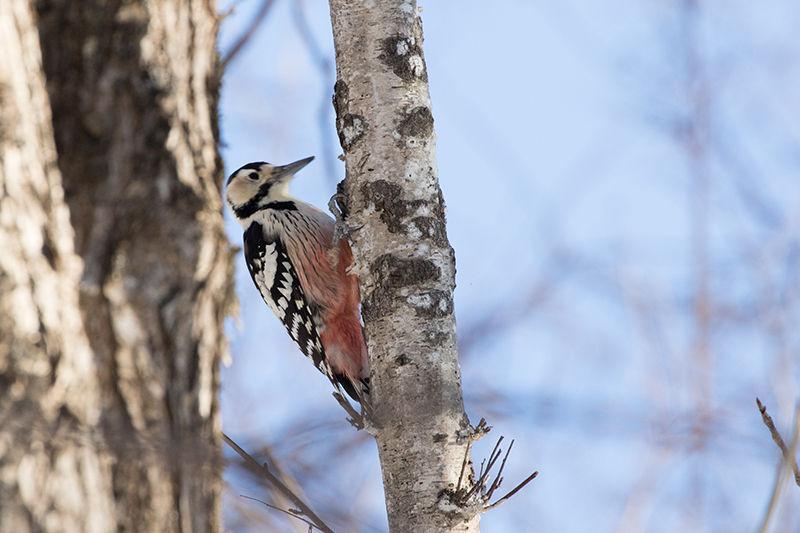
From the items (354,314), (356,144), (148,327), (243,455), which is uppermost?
(354,314)

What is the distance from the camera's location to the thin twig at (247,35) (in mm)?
2311

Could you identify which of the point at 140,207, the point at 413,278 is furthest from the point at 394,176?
the point at 140,207

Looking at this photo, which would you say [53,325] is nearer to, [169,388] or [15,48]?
[169,388]

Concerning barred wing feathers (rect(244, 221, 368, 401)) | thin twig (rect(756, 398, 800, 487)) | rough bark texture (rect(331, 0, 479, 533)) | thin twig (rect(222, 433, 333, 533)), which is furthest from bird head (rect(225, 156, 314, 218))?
thin twig (rect(756, 398, 800, 487))

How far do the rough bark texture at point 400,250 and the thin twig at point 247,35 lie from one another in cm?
26

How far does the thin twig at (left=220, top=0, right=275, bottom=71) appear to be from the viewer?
7.58ft

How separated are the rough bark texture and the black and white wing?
1696 millimetres

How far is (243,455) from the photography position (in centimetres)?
161

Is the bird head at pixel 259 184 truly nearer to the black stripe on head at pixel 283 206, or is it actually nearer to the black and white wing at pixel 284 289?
the black stripe on head at pixel 283 206

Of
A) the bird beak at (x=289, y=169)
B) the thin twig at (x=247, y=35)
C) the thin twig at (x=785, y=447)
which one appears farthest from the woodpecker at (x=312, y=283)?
the thin twig at (x=785, y=447)

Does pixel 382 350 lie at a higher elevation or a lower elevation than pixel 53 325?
higher

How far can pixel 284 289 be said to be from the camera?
4.21 m

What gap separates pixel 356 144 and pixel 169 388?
1027mm

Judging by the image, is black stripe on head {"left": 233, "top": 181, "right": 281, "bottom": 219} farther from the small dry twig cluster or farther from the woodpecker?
the small dry twig cluster
